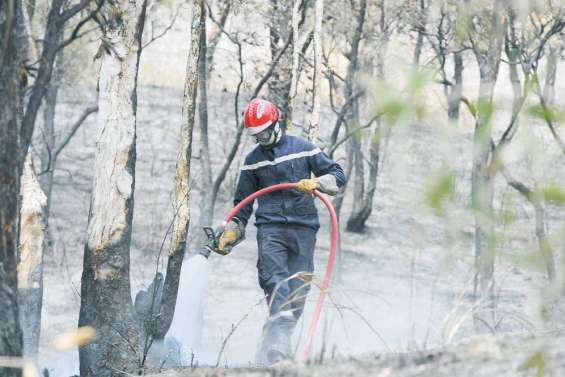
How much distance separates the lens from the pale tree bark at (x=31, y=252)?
342 inches

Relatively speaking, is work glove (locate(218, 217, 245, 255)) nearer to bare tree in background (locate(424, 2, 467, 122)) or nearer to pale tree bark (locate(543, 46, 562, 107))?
bare tree in background (locate(424, 2, 467, 122))

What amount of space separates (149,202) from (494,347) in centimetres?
2051

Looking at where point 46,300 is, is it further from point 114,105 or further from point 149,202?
point 114,105

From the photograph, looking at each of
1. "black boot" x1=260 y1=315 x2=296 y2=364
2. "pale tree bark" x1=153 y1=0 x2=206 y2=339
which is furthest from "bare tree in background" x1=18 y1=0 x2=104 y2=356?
"black boot" x1=260 y1=315 x2=296 y2=364

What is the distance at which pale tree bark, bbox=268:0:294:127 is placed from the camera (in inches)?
605

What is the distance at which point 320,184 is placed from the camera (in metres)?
7.09

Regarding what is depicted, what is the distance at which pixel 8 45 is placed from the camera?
430cm

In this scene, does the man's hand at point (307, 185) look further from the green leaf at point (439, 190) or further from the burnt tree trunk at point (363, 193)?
the burnt tree trunk at point (363, 193)

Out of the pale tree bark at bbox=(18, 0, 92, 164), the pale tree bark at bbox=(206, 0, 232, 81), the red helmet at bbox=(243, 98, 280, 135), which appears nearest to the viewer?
the pale tree bark at bbox=(18, 0, 92, 164)

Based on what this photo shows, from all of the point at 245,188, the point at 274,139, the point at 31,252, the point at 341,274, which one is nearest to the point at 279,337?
the point at 245,188

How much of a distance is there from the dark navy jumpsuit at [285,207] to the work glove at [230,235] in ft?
0.58

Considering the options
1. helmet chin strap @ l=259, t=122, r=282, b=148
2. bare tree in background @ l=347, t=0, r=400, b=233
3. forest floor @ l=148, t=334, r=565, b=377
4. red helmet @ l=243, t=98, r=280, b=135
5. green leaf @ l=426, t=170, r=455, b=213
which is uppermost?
bare tree in background @ l=347, t=0, r=400, b=233

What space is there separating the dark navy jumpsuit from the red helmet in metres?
0.22

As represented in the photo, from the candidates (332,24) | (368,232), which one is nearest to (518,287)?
(368,232)
